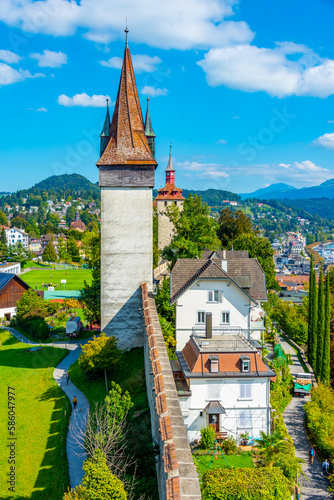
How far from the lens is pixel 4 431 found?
22.1 meters

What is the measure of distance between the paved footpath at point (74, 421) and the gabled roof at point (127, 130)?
13928mm

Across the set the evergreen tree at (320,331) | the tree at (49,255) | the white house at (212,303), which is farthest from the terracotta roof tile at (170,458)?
the tree at (49,255)

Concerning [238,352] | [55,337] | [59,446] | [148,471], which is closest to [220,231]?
[55,337]

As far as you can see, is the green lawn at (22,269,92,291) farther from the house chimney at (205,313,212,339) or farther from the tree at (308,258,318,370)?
the house chimney at (205,313,212,339)

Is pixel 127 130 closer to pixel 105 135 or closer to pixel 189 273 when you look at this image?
pixel 105 135

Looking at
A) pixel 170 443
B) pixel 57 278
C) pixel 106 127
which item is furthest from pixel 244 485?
pixel 57 278

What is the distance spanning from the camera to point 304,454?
23234 millimetres

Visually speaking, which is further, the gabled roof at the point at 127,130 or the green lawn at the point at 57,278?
the green lawn at the point at 57,278

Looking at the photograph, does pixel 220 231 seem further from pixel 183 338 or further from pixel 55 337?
pixel 183 338

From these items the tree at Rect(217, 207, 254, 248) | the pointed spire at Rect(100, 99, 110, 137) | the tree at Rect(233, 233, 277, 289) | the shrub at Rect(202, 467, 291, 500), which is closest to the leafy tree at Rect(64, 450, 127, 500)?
the shrub at Rect(202, 467, 291, 500)

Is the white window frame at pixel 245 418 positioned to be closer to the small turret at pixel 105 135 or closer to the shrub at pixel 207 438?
the shrub at pixel 207 438

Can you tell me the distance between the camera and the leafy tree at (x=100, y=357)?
79.2ft

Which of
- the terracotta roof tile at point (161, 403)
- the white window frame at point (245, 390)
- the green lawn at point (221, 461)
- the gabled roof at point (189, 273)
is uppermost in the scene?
the gabled roof at point (189, 273)

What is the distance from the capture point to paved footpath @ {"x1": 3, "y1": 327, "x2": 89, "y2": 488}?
17.3 m
